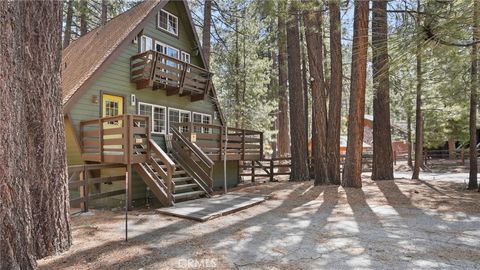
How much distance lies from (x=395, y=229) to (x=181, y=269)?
12.1ft

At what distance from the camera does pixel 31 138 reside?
4.01 m

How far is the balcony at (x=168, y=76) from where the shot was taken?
10383mm

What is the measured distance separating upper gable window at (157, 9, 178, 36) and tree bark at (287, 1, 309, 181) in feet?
15.8

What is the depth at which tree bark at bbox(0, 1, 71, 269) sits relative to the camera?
11.3 ft

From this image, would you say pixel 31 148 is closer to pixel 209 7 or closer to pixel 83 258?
pixel 83 258

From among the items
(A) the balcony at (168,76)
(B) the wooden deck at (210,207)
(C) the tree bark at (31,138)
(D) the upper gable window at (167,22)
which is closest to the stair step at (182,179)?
(B) the wooden deck at (210,207)

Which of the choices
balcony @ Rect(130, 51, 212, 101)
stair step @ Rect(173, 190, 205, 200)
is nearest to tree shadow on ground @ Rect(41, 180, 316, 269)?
stair step @ Rect(173, 190, 205, 200)

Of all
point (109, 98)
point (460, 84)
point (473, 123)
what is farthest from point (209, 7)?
point (473, 123)

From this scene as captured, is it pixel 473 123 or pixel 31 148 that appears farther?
pixel 473 123

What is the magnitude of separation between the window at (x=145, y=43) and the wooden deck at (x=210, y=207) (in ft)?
20.5

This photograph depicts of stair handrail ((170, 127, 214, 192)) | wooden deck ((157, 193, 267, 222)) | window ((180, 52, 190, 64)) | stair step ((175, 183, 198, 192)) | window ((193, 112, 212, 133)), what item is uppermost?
window ((180, 52, 190, 64))

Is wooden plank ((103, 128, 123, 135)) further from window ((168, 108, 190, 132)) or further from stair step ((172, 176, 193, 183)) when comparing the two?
window ((168, 108, 190, 132))

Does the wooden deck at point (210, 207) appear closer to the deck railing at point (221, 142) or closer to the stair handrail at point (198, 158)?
the stair handrail at point (198, 158)

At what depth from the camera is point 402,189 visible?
31.5 ft
